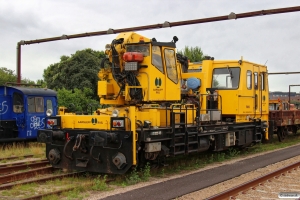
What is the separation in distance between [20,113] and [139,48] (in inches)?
356

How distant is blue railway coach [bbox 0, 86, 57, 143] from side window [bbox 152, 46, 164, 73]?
351 inches

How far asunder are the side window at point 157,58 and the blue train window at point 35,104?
904 cm

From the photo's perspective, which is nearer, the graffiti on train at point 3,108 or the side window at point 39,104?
the graffiti on train at point 3,108

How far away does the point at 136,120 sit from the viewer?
9328mm

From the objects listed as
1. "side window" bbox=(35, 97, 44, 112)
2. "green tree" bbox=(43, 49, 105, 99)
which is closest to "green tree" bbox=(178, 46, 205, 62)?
"green tree" bbox=(43, 49, 105, 99)

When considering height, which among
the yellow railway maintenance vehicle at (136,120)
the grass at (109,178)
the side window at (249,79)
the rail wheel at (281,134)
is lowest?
the grass at (109,178)

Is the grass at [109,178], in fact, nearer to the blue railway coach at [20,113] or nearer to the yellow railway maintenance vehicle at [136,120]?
the yellow railway maintenance vehicle at [136,120]

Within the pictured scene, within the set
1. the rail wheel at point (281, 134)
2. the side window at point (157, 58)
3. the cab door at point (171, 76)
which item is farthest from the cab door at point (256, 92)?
the rail wheel at point (281, 134)

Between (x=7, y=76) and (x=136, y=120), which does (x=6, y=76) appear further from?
(x=136, y=120)

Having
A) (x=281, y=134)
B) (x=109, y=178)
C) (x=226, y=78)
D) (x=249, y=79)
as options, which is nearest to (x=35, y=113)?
(x=226, y=78)

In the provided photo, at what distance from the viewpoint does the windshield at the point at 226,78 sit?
45.6 ft

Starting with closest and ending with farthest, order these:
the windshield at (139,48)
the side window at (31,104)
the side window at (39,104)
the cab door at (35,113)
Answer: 1. the windshield at (139,48)
2. the cab door at (35,113)
3. the side window at (31,104)
4. the side window at (39,104)

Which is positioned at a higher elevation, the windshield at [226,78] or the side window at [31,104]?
the windshield at [226,78]

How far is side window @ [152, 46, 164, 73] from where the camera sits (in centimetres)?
1026
